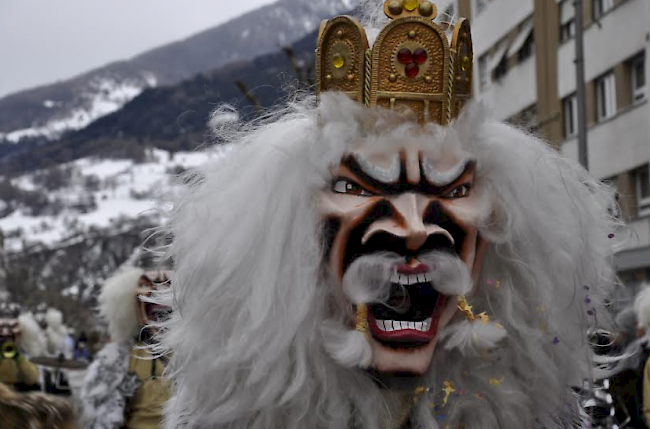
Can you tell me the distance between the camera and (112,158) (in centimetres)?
16288

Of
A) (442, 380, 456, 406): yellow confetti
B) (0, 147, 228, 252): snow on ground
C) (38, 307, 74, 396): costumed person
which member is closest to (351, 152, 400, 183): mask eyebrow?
(442, 380, 456, 406): yellow confetti

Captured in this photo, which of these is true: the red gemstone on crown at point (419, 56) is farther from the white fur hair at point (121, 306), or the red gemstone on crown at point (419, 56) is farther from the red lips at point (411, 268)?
the white fur hair at point (121, 306)

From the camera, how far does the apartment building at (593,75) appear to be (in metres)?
15.0

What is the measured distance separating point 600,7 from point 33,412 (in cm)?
1452

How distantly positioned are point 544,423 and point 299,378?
0.80m

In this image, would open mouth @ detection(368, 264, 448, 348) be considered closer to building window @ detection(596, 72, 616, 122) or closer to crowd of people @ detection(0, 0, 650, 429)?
crowd of people @ detection(0, 0, 650, 429)

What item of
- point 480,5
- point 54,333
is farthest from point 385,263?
point 54,333

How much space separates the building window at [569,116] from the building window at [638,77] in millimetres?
1534

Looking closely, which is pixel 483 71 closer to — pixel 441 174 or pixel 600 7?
pixel 600 7

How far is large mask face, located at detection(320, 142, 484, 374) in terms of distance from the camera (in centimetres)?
284

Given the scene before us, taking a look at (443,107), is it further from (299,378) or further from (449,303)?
(299,378)

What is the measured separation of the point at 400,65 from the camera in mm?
3023

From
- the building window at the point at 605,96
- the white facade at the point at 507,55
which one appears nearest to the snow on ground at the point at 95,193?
the white facade at the point at 507,55

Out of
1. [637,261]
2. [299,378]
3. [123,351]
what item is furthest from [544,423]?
[637,261]
